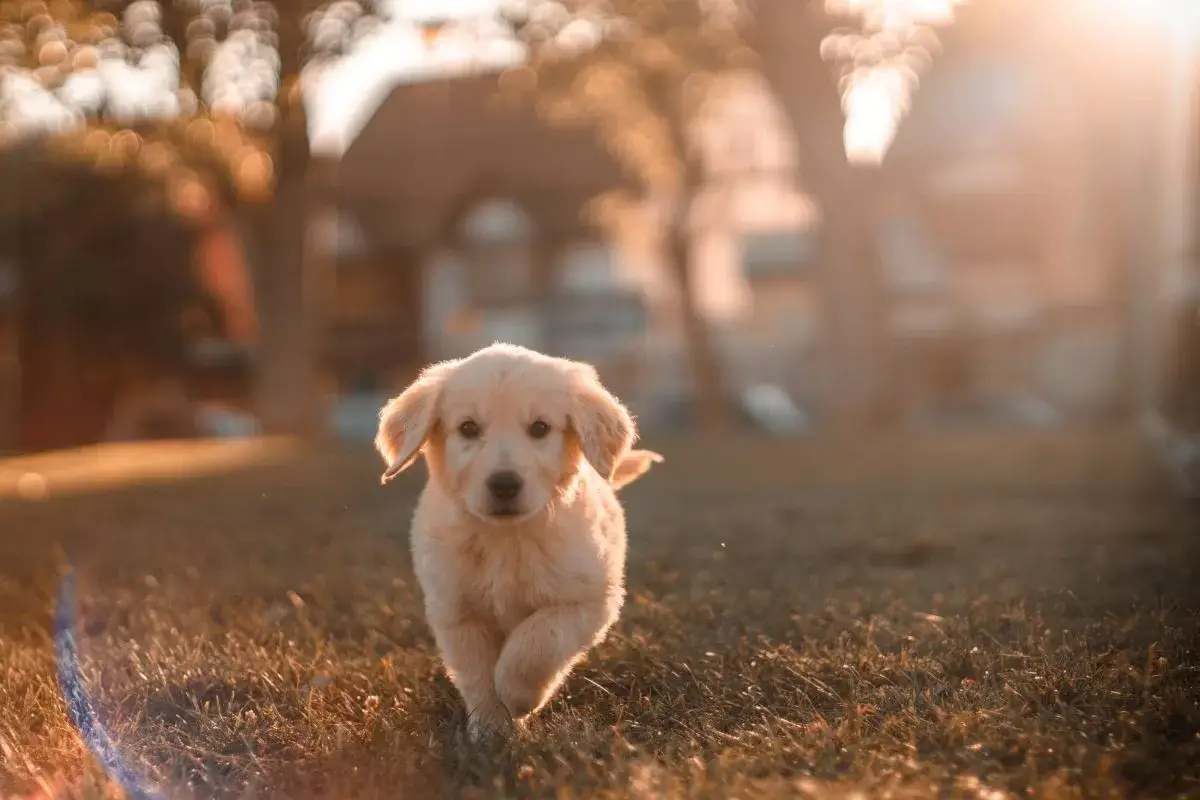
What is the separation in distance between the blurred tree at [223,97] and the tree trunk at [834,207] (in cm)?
555

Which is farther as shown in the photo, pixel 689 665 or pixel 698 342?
pixel 698 342

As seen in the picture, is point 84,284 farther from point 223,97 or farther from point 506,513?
point 506,513

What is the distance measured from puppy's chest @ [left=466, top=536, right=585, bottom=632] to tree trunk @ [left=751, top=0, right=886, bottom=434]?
51.2ft

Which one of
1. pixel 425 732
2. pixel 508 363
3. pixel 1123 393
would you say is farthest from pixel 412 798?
pixel 1123 393

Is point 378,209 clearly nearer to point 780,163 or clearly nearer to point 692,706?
point 780,163

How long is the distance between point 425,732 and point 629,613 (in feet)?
5.83

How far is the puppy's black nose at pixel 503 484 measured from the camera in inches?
→ 160

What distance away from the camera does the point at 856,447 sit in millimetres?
17484

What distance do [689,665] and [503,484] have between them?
33.5 inches

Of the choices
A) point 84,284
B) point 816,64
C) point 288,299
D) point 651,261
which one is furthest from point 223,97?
point 651,261

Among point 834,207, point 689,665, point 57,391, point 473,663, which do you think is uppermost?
point 834,207

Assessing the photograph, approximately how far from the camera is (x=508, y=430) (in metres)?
4.27

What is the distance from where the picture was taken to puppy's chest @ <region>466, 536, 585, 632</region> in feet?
13.8

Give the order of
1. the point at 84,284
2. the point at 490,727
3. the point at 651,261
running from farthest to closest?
1. the point at 651,261
2. the point at 84,284
3. the point at 490,727
